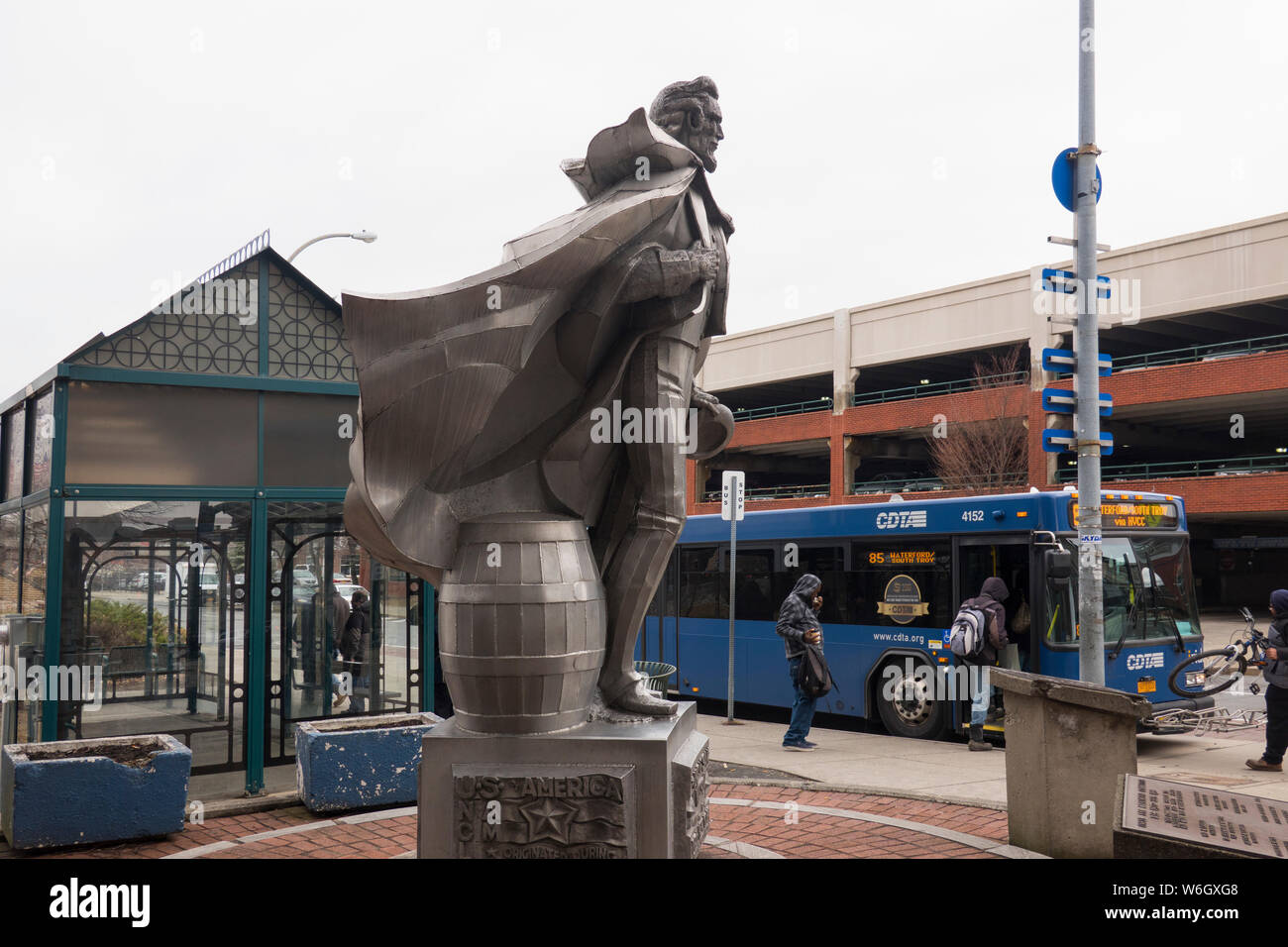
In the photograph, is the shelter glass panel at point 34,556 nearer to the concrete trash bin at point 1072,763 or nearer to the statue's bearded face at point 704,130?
the statue's bearded face at point 704,130

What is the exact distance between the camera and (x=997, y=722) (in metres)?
11.4

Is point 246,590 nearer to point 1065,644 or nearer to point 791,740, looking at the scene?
point 791,740

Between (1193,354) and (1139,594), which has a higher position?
(1193,354)

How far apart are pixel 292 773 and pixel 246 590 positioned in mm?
1571

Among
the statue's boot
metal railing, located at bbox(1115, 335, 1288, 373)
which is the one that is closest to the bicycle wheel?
the statue's boot

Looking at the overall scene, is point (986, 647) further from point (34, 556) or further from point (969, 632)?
point (34, 556)

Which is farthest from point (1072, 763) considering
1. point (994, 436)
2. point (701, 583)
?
point (994, 436)

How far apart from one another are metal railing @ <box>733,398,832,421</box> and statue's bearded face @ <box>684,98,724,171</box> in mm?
32421

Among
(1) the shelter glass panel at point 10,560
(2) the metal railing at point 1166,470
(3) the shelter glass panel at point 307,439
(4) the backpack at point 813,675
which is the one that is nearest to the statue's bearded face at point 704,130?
(3) the shelter glass panel at point 307,439

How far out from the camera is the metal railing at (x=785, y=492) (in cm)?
3838

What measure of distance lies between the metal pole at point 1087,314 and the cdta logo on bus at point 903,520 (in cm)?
217

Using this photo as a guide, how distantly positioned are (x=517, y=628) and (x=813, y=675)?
6.85 metres

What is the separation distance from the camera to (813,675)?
35.2ft

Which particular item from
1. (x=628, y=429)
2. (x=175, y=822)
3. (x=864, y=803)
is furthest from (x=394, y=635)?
(x=628, y=429)
